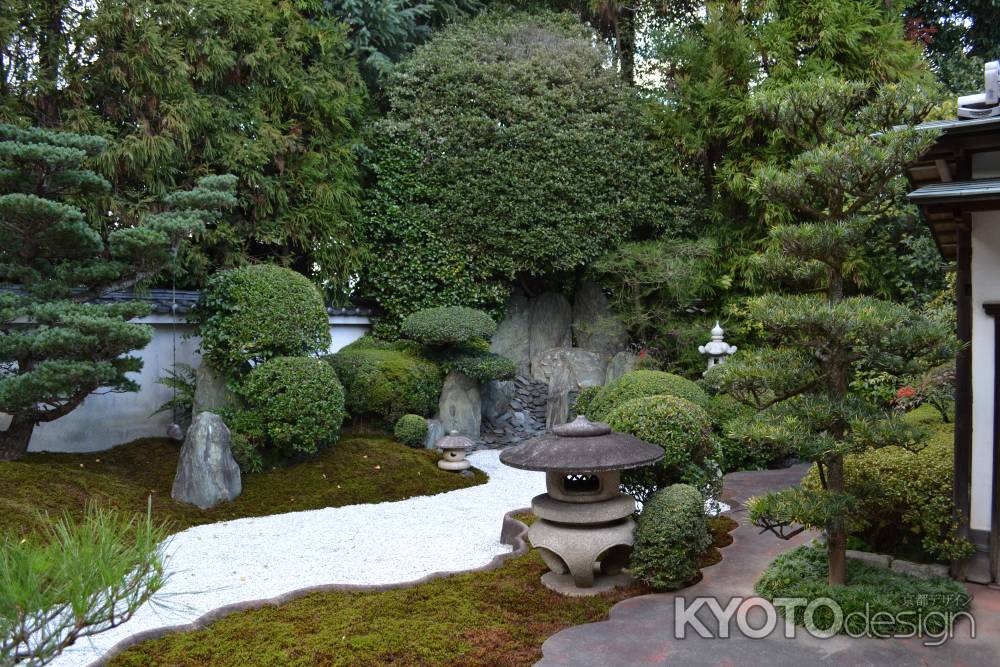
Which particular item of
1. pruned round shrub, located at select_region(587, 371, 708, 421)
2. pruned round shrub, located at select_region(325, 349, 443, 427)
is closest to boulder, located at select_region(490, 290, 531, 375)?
pruned round shrub, located at select_region(325, 349, 443, 427)

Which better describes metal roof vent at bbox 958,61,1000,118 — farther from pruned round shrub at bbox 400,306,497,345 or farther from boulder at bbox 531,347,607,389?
boulder at bbox 531,347,607,389

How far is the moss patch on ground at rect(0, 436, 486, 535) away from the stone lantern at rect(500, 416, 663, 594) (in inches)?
143

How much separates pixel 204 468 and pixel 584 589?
4477 millimetres

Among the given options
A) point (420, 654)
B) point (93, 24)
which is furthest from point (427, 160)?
point (420, 654)

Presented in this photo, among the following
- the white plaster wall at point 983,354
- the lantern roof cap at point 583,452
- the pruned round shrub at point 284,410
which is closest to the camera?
the white plaster wall at point 983,354

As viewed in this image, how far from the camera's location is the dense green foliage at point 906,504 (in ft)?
16.1

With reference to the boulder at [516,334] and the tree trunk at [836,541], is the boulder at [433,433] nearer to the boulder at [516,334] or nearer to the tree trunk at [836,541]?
the boulder at [516,334]

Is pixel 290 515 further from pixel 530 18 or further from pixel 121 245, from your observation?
pixel 530 18

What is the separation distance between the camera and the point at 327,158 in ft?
39.2

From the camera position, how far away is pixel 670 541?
4.96 m

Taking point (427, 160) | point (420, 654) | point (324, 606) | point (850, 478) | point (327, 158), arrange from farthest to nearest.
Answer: point (427, 160)
point (327, 158)
point (850, 478)
point (324, 606)
point (420, 654)

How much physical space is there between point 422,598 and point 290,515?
311cm

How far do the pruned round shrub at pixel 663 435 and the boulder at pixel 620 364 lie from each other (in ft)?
19.9

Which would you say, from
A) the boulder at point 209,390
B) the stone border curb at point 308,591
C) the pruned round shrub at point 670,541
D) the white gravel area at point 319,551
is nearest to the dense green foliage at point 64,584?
the stone border curb at point 308,591
